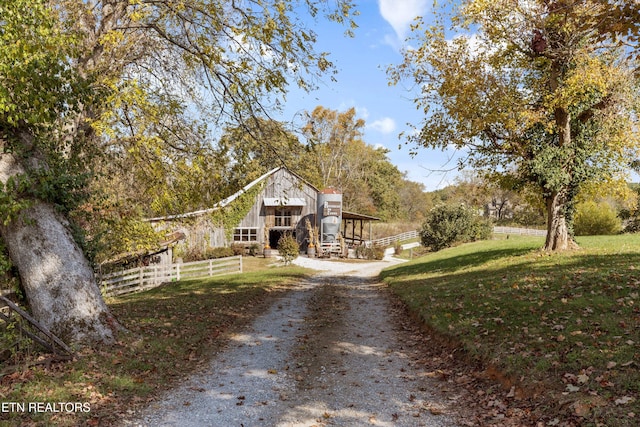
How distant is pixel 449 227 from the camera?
116 feet

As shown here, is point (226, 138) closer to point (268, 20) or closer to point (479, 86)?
point (268, 20)

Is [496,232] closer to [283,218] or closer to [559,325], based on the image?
[283,218]

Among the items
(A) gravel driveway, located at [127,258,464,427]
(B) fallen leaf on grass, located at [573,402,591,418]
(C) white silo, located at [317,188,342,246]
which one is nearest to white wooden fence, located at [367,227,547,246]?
(C) white silo, located at [317,188,342,246]

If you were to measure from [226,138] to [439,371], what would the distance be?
662 centimetres

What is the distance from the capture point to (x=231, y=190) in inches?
391

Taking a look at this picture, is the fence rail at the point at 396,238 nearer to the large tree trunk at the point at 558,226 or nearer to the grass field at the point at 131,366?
the large tree trunk at the point at 558,226

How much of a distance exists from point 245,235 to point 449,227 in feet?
60.3

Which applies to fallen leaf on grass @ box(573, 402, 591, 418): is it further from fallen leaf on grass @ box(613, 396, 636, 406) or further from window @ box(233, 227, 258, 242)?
window @ box(233, 227, 258, 242)

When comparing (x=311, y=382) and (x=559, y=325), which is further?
(x=559, y=325)

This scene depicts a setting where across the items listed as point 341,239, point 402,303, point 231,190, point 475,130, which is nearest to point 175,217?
point 231,190

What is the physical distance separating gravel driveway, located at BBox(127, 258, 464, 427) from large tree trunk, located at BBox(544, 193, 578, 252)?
31.8ft

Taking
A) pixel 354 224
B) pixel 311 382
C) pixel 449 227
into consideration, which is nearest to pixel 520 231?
pixel 354 224

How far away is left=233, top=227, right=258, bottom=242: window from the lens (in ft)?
127

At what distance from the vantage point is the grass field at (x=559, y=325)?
5061 millimetres
